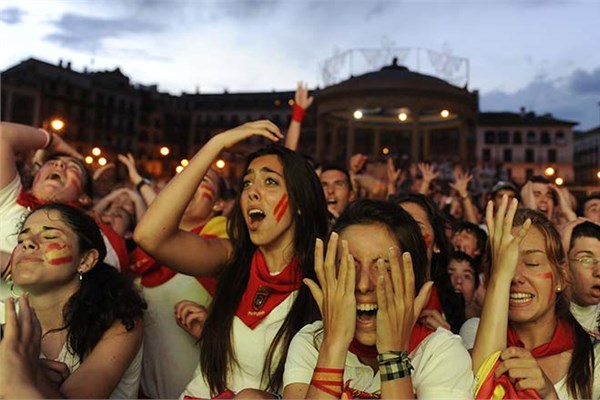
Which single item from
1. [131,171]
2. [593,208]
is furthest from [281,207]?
[593,208]

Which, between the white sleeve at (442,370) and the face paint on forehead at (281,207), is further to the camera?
the face paint on forehead at (281,207)

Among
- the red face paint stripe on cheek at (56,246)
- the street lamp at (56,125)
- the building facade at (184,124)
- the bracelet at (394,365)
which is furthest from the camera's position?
the building facade at (184,124)

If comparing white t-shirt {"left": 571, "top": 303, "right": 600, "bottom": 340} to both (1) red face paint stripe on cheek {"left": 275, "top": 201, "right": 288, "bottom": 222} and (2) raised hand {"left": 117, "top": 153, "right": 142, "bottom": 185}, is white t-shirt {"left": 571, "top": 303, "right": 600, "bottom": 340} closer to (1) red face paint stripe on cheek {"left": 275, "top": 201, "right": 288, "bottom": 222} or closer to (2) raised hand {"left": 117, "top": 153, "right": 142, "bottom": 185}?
(1) red face paint stripe on cheek {"left": 275, "top": 201, "right": 288, "bottom": 222}

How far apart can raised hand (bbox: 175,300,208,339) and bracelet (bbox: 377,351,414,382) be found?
167 cm

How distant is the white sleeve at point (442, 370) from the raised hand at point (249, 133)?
1576 mm

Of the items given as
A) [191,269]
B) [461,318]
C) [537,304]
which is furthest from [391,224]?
[461,318]

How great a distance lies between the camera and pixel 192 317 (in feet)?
11.3

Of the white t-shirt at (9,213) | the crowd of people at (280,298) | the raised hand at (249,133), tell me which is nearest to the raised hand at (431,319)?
the crowd of people at (280,298)

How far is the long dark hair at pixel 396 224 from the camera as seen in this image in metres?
2.47

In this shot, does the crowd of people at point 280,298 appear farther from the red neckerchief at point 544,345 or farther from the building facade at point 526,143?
the building facade at point 526,143

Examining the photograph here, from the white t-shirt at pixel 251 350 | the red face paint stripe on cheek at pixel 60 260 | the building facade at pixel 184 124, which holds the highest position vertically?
the building facade at pixel 184 124

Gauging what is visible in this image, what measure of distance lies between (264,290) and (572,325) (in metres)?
1.66

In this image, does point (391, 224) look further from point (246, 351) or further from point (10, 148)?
point (10, 148)

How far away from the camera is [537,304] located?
8.86 ft
